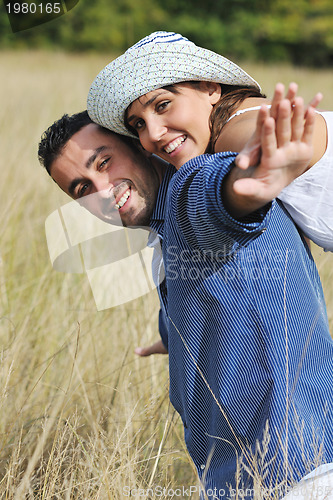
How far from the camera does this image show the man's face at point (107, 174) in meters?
1.84

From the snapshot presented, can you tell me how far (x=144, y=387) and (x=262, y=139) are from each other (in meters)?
1.68

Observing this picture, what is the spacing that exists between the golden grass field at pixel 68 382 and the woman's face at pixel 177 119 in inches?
26.6

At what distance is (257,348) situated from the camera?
1.30 metres

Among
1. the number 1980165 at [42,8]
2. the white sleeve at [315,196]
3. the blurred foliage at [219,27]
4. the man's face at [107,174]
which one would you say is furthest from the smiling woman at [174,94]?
the blurred foliage at [219,27]

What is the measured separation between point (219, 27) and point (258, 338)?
2529 centimetres

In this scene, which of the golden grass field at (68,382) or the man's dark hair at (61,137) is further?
the man's dark hair at (61,137)

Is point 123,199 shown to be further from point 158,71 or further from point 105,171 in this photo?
point 158,71

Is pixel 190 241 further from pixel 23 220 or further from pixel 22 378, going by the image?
pixel 23 220

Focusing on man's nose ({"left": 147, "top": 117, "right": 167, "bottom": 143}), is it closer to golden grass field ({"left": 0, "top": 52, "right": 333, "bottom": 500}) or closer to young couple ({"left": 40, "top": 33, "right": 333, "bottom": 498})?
young couple ({"left": 40, "top": 33, "right": 333, "bottom": 498})

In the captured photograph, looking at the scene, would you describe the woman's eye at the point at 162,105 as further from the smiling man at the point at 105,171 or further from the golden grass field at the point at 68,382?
the golden grass field at the point at 68,382

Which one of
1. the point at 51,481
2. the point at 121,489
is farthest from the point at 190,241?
the point at 51,481

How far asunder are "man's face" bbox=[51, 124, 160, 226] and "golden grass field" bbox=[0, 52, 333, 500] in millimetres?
467

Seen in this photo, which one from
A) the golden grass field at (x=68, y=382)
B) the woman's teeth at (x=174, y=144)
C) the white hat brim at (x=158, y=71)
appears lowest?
the golden grass field at (x=68, y=382)

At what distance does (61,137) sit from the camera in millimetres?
1963
